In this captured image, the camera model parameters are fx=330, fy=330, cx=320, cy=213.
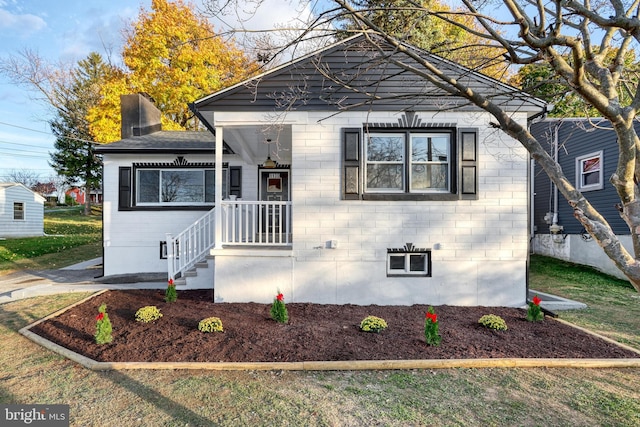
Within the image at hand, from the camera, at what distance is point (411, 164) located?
6.59 metres

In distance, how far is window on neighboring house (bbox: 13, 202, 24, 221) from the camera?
19516 millimetres

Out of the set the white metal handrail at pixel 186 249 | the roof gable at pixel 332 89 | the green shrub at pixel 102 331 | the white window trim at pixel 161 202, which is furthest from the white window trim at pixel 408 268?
the white window trim at pixel 161 202

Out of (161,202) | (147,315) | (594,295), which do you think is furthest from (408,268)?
(161,202)

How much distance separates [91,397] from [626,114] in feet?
17.6

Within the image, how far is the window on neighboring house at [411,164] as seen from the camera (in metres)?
6.49

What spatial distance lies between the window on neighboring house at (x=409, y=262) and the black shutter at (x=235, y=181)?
15.7ft

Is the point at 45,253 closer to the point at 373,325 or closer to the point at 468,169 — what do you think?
the point at 373,325

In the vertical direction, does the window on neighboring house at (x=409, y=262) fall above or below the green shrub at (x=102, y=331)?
above

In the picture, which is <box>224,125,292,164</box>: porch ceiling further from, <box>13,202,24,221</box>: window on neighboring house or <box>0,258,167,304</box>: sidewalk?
<box>13,202,24,221</box>: window on neighboring house

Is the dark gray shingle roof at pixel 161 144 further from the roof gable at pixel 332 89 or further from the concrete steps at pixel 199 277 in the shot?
the concrete steps at pixel 199 277

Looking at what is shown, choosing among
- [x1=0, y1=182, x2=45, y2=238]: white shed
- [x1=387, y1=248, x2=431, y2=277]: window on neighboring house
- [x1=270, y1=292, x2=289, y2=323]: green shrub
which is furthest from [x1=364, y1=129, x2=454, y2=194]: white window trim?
[x1=0, y1=182, x2=45, y2=238]: white shed

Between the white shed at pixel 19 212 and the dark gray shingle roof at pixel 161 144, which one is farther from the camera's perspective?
the white shed at pixel 19 212

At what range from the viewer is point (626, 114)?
255cm

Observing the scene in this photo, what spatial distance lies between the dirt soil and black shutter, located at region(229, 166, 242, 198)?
12.4 feet
